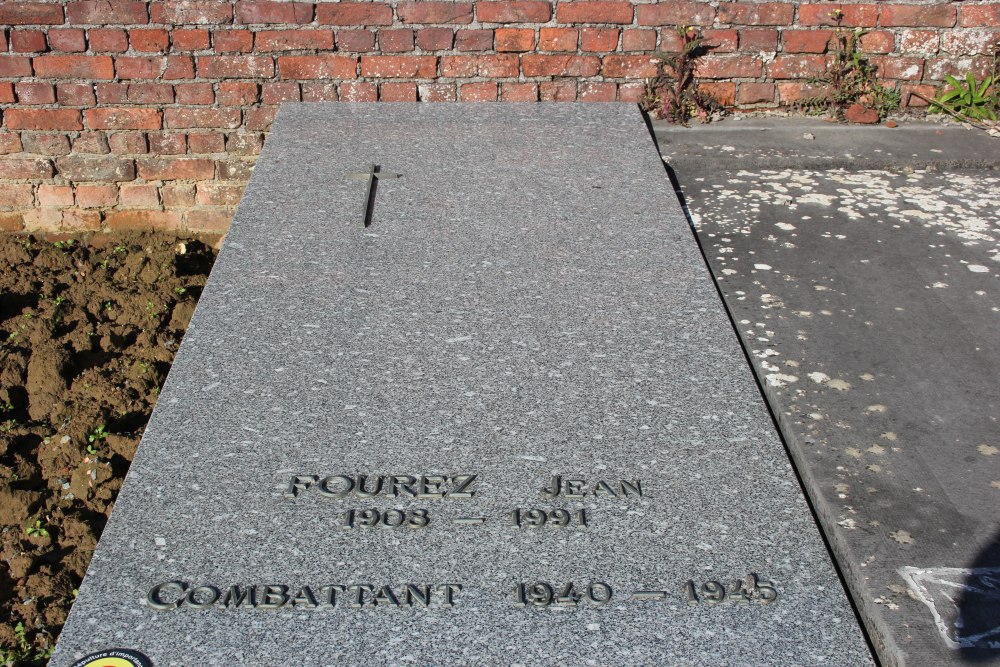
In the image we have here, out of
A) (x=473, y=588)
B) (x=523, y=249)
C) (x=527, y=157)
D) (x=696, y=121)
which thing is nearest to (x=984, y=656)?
(x=473, y=588)

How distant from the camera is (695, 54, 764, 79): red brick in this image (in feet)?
10.4

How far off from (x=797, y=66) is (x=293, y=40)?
5.48ft

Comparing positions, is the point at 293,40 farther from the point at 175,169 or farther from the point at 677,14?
the point at 677,14

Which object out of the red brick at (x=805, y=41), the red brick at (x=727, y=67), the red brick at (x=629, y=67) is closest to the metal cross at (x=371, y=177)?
the red brick at (x=629, y=67)

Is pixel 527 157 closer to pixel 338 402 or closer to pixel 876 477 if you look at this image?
pixel 338 402

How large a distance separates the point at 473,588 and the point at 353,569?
0.18 m

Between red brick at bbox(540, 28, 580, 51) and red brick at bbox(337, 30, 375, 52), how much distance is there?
422 millimetres

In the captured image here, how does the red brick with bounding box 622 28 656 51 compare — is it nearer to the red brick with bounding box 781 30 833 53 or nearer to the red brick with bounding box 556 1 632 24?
the red brick with bounding box 556 1 632 24

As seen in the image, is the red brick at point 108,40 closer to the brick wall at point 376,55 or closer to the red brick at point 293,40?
the brick wall at point 376,55

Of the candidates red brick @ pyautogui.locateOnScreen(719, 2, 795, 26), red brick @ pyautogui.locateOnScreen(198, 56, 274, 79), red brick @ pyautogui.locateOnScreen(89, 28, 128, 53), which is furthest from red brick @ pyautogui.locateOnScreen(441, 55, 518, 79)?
red brick @ pyautogui.locateOnScreen(89, 28, 128, 53)

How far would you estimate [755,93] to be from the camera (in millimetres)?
3211

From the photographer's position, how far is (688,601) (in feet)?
4.33

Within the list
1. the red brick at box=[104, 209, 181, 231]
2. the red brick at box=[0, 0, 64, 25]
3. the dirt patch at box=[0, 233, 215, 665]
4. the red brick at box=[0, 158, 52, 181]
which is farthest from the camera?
the red brick at box=[104, 209, 181, 231]

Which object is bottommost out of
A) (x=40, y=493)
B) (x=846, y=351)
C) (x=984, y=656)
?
(x=40, y=493)
